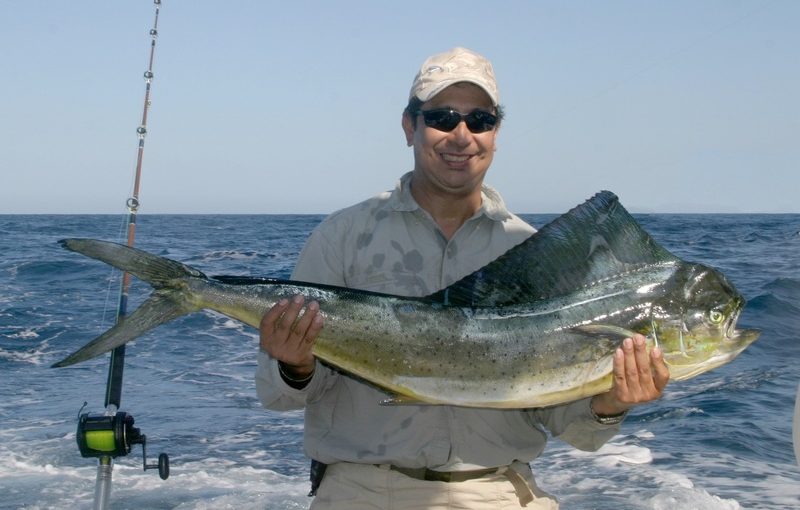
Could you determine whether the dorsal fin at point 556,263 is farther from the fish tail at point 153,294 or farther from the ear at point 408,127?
the fish tail at point 153,294

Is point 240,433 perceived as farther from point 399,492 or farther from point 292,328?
point 292,328

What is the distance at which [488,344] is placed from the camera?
104 inches

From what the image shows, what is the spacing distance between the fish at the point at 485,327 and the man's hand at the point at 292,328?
0.10 ft

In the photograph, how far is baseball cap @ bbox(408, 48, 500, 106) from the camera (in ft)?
9.82

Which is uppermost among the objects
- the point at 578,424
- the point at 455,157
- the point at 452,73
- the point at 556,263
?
the point at 452,73

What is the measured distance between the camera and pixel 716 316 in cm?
262

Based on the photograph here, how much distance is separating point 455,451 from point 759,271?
1578 cm

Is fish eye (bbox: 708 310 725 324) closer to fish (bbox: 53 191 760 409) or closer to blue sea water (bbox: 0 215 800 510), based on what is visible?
fish (bbox: 53 191 760 409)

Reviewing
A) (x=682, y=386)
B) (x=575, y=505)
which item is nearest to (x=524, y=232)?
(x=575, y=505)

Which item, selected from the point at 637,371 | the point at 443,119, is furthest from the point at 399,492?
the point at 443,119

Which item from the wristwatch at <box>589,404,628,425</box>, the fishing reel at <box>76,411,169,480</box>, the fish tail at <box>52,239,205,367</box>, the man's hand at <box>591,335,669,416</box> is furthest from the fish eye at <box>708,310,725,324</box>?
the fishing reel at <box>76,411,169,480</box>

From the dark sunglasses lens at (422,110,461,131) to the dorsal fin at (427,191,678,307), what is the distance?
49cm

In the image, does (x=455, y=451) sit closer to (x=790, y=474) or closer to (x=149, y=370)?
(x=790, y=474)

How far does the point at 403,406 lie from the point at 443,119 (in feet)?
3.17
